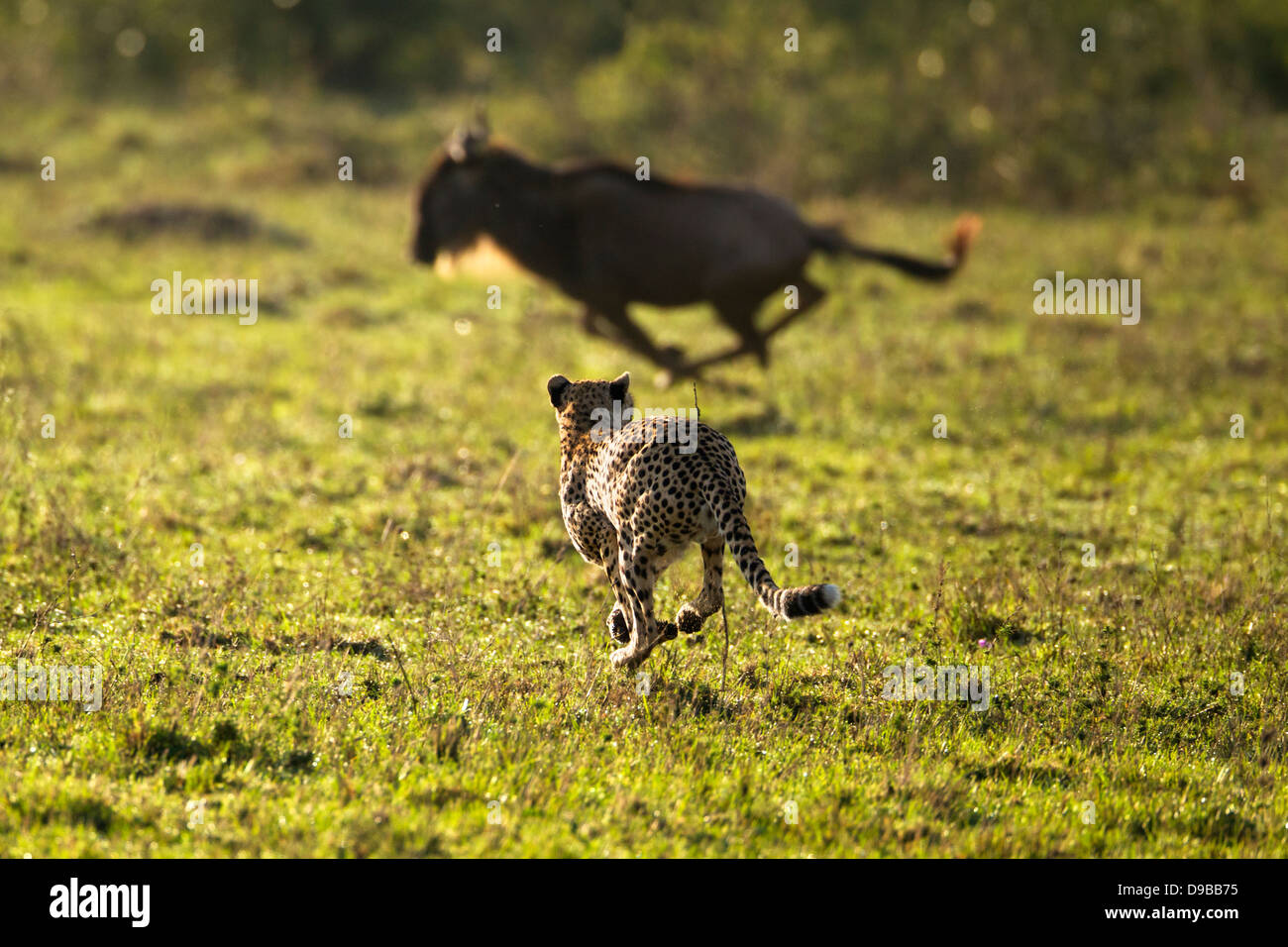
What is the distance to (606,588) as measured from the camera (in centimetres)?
739

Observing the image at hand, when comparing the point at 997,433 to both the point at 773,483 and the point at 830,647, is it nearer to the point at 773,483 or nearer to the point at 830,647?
Answer: the point at 773,483

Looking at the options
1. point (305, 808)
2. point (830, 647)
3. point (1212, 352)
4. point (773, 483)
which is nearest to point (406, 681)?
Result: point (305, 808)

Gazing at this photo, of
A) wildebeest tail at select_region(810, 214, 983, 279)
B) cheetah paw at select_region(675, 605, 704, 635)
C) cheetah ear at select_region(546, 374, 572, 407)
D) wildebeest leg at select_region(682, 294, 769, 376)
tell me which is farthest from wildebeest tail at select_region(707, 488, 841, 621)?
wildebeest tail at select_region(810, 214, 983, 279)

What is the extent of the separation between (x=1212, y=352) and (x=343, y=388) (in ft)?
29.5

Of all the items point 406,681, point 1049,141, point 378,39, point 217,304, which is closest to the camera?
point 406,681

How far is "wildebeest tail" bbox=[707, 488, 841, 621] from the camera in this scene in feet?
15.5

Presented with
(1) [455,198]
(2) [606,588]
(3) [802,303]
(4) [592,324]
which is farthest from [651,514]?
(1) [455,198]

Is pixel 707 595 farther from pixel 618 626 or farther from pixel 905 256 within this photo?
pixel 905 256

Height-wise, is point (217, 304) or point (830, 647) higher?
point (217, 304)

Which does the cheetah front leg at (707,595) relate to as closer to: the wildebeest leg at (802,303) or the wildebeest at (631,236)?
the wildebeest at (631,236)

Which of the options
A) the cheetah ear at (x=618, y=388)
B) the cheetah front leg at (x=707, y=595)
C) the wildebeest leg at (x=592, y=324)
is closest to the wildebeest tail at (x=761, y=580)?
the cheetah front leg at (x=707, y=595)

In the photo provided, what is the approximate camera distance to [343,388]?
12.6 metres

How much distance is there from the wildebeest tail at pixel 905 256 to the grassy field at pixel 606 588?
3.35ft

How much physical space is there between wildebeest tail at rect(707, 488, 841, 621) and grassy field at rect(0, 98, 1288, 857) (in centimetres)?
66
